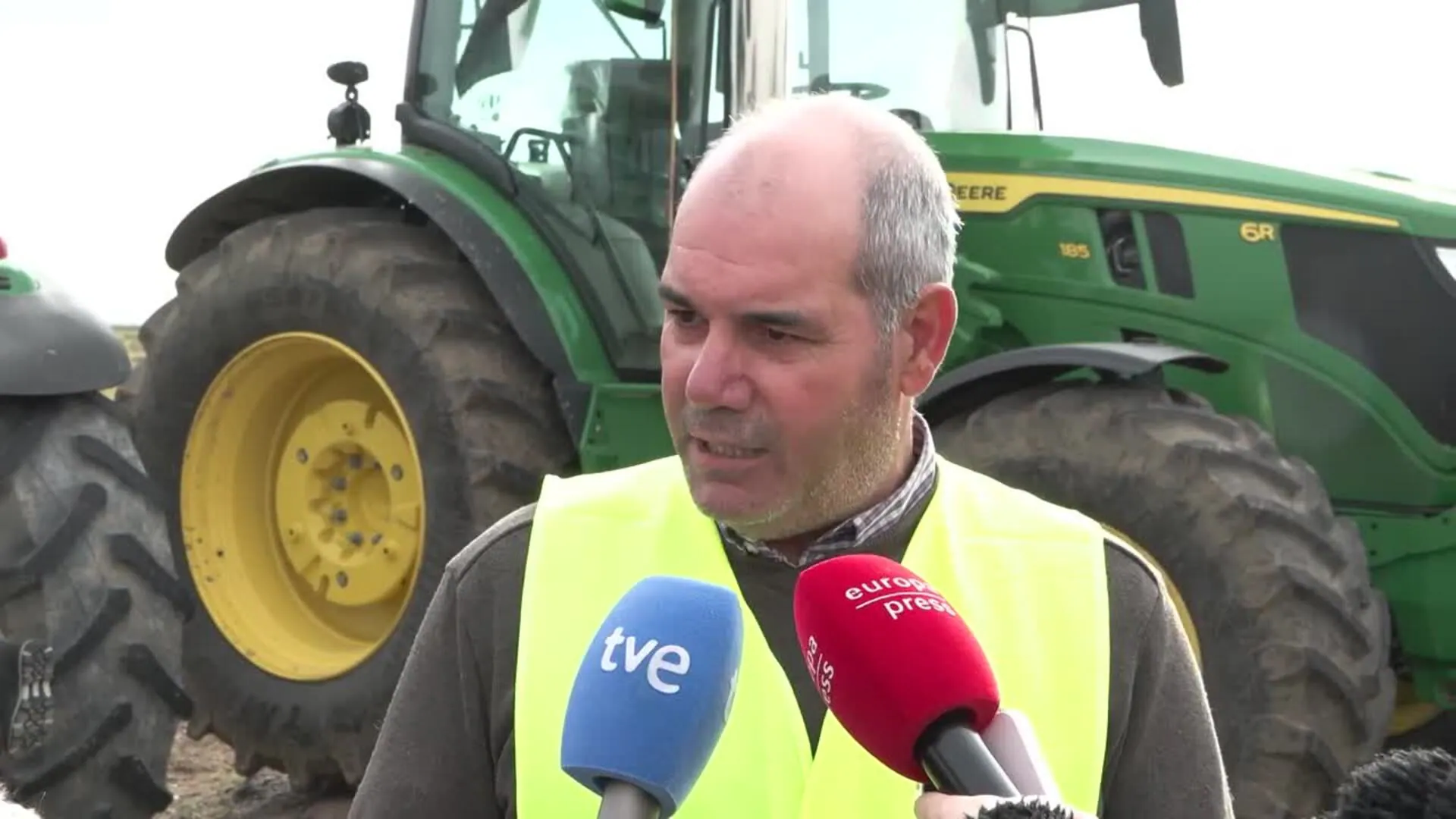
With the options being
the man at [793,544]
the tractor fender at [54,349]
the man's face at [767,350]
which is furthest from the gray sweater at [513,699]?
the tractor fender at [54,349]

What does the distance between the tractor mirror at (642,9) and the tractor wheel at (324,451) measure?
90 cm

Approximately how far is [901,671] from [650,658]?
18 centimetres

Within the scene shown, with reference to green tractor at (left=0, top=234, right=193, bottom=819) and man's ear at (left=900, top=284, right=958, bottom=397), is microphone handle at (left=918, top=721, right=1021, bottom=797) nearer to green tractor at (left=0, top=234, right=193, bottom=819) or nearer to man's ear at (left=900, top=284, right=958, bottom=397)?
man's ear at (left=900, top=284, right=958, bottom=397)

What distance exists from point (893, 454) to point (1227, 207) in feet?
9.00

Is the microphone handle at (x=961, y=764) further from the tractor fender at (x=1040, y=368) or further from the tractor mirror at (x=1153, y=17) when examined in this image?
the tractor mirror at (x=1153, y=17)

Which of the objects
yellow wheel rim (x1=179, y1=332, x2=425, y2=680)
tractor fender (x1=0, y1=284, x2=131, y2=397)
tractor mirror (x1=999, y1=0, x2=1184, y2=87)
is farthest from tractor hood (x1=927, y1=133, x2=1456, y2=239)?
tractor fender (x1=0, y1=284, x2=131, y2=397)

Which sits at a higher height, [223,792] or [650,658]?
[650,658]

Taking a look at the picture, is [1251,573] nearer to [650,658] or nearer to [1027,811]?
[650,658]

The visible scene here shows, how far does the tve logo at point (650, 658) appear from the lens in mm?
1202

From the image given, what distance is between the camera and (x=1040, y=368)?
3.96 m

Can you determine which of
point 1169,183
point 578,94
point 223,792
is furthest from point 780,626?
point 223,792

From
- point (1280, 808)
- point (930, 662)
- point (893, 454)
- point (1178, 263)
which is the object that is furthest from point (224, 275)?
point (930, 662)

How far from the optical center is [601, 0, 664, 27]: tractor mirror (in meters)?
4.36

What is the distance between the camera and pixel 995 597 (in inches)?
67.2
